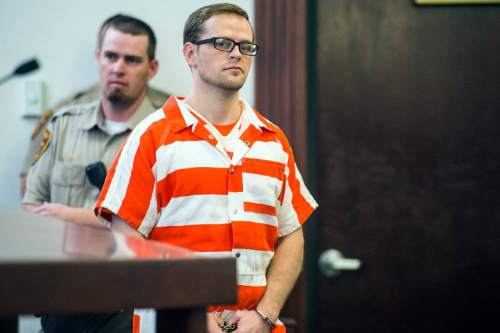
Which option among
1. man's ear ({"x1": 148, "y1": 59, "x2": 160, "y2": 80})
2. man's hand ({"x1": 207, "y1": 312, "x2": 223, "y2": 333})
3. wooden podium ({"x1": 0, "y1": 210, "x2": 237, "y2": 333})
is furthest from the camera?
man's ear ({"x1": 148, "y1": 59, "x2": 160, "y2": 80})

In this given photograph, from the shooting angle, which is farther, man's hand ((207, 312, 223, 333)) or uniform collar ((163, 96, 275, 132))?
uniform collar ((163, 96, 275, 132))

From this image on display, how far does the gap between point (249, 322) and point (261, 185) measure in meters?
0.28

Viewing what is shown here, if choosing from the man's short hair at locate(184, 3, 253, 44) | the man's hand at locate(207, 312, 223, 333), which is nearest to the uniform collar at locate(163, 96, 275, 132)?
the man's short hair at locate(184, 3, 253, 44)

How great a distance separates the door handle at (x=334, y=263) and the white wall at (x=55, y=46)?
29.1 inches

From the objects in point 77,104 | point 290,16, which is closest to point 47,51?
point 77,104

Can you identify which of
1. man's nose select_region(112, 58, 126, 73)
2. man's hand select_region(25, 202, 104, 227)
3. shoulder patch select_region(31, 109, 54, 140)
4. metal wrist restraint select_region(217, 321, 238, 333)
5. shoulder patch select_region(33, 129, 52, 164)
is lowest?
metal wrist restraint select_region(217, 321, 238, 333)

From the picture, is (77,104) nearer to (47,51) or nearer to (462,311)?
(47,51)

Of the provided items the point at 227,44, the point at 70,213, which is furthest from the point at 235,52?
the point at 70,213

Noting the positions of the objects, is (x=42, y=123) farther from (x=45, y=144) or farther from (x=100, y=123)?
(x=100, y=123)

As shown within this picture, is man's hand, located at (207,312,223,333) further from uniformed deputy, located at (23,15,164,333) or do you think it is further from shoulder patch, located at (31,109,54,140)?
shoulder patch, located at (31,109,54,140)

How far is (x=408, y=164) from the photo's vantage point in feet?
7.70

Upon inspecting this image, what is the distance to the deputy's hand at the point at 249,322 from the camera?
137 cm

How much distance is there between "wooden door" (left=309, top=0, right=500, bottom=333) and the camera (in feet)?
7.62

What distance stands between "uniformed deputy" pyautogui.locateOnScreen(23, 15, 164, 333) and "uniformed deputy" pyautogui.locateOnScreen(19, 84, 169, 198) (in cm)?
4
